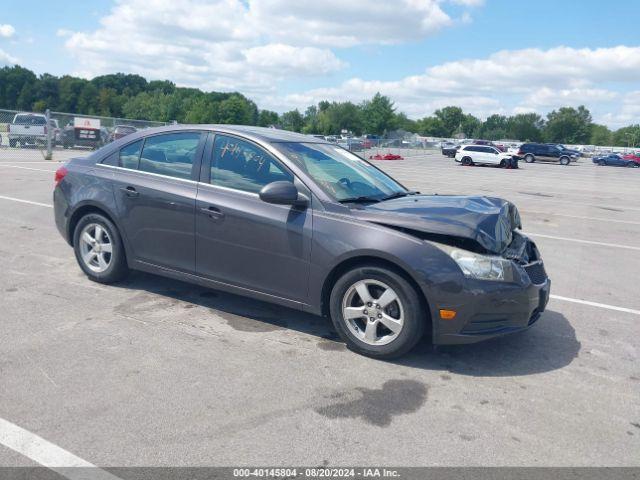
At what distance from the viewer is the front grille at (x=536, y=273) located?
4.41 meters

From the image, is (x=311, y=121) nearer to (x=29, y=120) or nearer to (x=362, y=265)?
(x=29, y=120)

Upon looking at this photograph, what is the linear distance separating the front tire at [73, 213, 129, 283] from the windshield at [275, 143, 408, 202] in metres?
1.92

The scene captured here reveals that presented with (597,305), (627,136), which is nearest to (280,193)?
(597,305)

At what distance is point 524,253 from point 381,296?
1313 millimetres

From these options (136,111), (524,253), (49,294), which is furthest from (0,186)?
(136,111)

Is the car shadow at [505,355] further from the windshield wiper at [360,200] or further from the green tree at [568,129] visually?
the green tree at [568,129]

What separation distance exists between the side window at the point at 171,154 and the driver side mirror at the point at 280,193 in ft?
3.39

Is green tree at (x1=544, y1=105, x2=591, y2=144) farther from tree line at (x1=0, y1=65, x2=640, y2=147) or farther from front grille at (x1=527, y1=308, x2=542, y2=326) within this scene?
front grille at (x1=527, y1=308, x2=542, y2=326)

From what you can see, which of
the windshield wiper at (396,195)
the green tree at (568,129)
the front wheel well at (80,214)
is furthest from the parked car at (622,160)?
the green tree at (568,129)

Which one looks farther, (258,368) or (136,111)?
(136,111)

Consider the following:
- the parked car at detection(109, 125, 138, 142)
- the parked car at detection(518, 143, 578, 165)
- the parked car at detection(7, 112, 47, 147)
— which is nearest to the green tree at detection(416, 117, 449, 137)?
the parked car at detection(518, 143, 578, 165)

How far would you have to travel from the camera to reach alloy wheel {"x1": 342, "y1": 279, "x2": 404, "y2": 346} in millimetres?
4172

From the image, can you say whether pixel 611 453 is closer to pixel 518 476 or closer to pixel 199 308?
pixel 518 476

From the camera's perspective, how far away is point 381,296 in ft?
13.8
